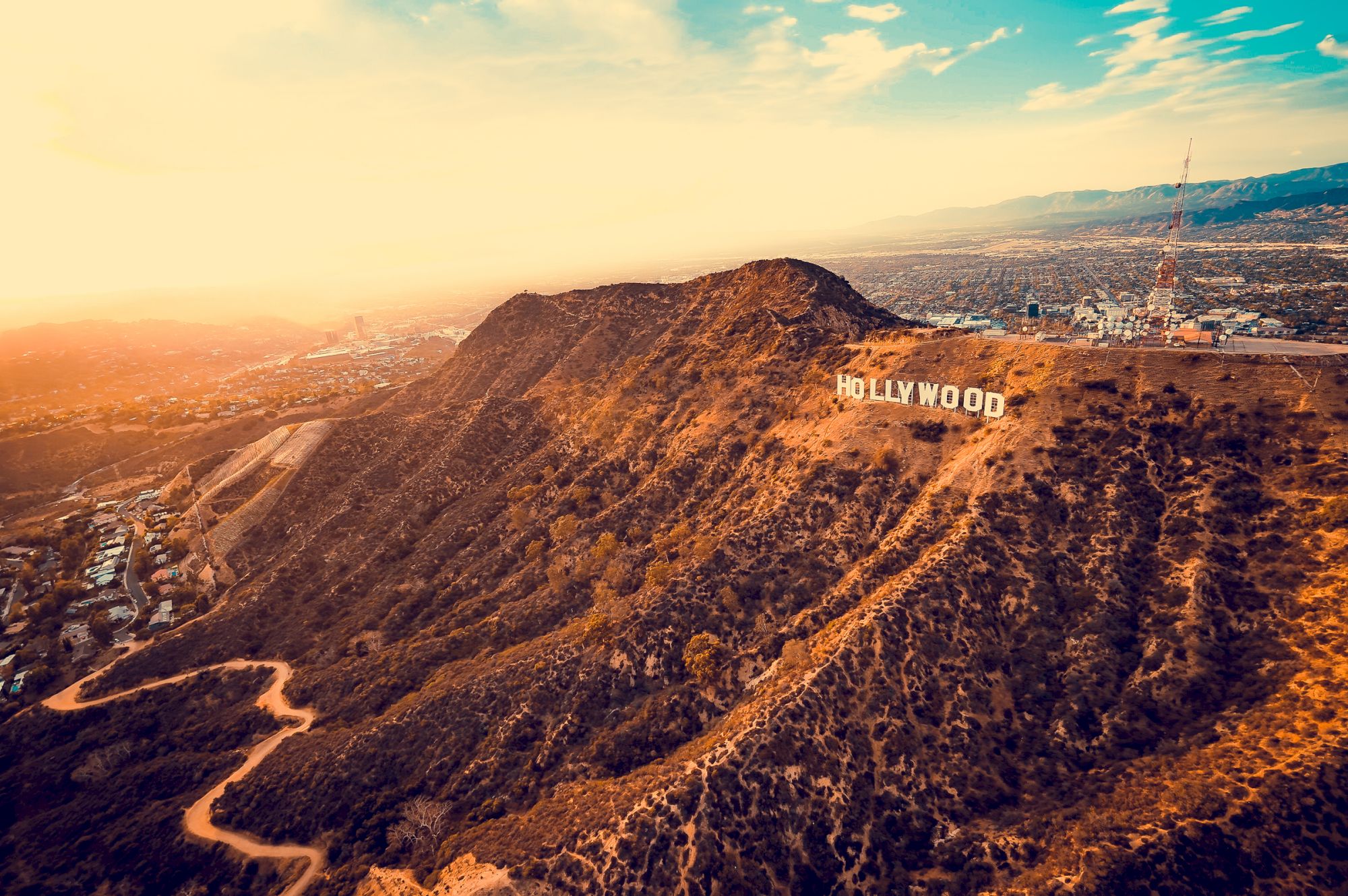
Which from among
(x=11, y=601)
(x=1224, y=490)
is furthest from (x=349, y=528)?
(x=1224, y=490)

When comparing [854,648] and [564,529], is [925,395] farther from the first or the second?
[564,529]

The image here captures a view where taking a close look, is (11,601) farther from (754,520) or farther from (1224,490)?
(1224,490)

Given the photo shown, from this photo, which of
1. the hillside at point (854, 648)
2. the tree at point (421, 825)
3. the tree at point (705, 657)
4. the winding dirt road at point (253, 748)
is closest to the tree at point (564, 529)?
the hillside at point (854, 648)

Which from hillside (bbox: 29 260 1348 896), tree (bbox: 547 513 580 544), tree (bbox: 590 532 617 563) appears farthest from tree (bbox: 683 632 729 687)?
tree (bbox: 547 513 580 544)

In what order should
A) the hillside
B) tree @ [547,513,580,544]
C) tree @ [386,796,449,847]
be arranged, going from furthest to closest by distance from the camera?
tree @ [547,513,580,544], tree @ [386,796,449,847], the hillside

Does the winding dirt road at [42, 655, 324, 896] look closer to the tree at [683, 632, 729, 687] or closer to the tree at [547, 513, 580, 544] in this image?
the tree at [547, 513, 580, 544]

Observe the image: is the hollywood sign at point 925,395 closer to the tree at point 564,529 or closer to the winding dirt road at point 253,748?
the tree at point 564,529
